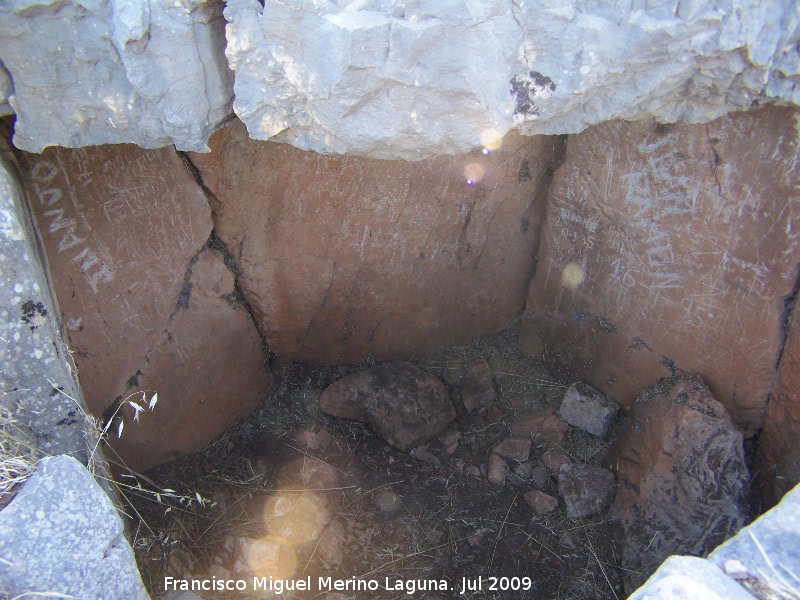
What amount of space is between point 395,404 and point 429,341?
50cm

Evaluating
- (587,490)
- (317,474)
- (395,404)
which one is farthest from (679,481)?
(317,474)

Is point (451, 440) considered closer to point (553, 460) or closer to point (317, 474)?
point (553, 460)

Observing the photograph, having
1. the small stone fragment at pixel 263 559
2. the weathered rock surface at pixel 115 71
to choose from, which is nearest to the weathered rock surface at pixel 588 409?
the small stone fragment at pixel 263 559

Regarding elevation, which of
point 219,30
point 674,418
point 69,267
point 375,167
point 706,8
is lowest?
point 674,418

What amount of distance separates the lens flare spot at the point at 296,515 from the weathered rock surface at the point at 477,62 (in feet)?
5.47

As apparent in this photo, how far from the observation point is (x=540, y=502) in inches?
120

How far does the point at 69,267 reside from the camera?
2.61 metres

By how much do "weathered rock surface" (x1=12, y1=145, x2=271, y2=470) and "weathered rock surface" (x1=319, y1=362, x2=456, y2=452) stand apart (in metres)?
0.48

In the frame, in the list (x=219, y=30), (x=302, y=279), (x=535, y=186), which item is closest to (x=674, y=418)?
(x=535, y=186)

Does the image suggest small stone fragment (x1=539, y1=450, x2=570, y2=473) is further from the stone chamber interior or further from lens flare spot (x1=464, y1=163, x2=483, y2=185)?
lens flare spot (x1=464, y1=163, x2=483, y2=185)

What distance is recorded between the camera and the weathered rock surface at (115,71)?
193 centimetres

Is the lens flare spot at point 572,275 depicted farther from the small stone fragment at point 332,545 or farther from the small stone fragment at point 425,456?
the small stone fragment at point 332,545

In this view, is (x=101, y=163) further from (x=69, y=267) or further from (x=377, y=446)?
(x=377, y=446)

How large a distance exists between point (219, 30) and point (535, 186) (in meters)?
1.78
